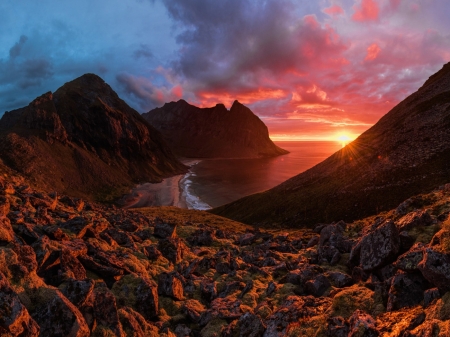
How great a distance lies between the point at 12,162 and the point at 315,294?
167 m

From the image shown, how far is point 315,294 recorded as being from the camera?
569 inches

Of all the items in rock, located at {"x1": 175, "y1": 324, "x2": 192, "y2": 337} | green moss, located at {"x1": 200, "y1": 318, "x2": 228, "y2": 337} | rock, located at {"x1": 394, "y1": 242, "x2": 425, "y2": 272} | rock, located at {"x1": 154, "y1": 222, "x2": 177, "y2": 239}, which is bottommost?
green moss, located at {"x1": 200, "y1": 318, "x2": 228, "y2": 337}

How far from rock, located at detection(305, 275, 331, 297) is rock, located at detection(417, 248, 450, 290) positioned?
548 centimetres

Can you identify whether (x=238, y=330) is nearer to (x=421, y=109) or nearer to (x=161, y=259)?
(x=161, y=259)

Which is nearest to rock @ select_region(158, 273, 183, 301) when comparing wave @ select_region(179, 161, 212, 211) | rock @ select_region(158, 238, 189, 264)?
rock @ select_region(158, 238, 189, 264)

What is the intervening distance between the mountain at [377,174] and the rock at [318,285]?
41.7 metres

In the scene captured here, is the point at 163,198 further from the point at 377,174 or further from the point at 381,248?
the point at 381,248

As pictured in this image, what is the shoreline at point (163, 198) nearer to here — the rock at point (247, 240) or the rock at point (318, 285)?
the rock at point (247, 240)

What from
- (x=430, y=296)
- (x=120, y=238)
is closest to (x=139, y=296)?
(x=120, y=238)

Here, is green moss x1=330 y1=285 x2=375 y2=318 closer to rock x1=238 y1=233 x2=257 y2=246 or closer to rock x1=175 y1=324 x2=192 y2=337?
rock x1=175 y1=324 x2=192 y2=337

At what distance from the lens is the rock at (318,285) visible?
47.4 ft

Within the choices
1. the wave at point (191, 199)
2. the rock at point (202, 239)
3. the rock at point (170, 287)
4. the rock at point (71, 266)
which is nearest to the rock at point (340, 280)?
the rock at point (170, 287)

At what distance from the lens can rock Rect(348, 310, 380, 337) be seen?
8.85 m

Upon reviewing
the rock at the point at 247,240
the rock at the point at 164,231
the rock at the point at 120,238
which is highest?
the rock at the point at 120,238
